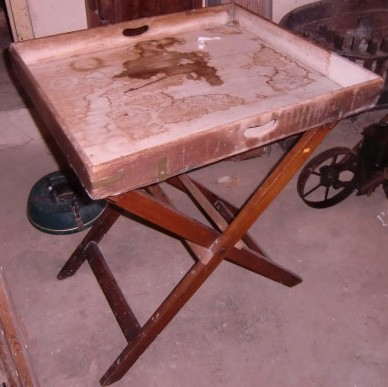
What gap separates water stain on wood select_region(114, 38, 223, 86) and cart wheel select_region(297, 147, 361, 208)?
109cm

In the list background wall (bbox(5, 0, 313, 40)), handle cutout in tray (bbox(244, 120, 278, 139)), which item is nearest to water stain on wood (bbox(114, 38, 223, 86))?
handle cutout in tray (bbox(244, 120, 278, 139))

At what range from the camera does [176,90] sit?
1.46 m

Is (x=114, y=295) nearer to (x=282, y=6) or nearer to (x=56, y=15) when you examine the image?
(x=56, y=15)

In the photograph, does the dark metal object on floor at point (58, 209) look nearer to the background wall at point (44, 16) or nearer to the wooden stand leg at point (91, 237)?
the wooden stand leg at point (91, 237)

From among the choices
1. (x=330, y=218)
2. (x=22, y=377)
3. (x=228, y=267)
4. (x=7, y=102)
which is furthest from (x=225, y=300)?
(x=7, y=102)

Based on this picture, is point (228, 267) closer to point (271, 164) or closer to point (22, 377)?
point (271, 164)

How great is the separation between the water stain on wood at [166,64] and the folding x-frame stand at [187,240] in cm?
39

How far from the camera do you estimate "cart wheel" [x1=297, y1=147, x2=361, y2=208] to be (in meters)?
2.48

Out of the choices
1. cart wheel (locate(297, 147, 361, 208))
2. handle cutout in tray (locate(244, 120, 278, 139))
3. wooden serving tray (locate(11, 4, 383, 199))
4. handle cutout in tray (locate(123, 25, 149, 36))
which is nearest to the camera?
wooden serving tray (locate(11, 4, 383, 199))

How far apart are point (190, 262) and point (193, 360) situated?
0.56m

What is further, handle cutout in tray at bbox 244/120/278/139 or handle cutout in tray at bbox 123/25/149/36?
handle cutout in tray at bbox 123/25/149/36

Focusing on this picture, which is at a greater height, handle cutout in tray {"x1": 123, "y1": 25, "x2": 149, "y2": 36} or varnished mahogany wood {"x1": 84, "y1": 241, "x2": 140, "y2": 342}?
handle cutout in tray {"x1": 123, "y1": 25, "x2": 149, "y2": 36}

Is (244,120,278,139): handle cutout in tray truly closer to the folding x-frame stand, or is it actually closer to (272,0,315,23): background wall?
the folding x-frame stand

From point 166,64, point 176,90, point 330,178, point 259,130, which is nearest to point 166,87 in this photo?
point 176,90
